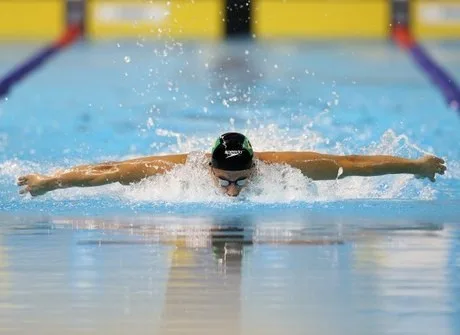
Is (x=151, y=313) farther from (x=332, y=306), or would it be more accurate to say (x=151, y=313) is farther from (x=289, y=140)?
(x=289, y=140)

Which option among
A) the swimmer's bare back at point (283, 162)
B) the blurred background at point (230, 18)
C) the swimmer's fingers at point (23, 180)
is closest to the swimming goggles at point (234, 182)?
the swimmer's bare back at point (283, 162)

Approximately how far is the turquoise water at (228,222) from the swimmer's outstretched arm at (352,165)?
9 centimetres

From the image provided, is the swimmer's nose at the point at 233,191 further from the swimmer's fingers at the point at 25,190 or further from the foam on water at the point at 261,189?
the swimmer's fingers at the point at 25,190

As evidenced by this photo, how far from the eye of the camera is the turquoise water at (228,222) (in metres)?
3.35

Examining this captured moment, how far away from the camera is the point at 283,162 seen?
5.21 meters

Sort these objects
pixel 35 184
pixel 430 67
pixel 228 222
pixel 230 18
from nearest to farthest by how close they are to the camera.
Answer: pixel 228 222
pixel 35 184
pixel 430 67
pixel 230 18

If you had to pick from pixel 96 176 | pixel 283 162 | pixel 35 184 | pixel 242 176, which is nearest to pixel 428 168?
pixel 283 162

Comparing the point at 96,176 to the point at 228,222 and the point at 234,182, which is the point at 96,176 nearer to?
the point at 234,182

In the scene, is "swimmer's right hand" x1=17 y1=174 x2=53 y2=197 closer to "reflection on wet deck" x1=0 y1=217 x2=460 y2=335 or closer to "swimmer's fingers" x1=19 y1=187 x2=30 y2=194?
"swimmer's fingers" x1=19 y1=187 x2=30 y2=194

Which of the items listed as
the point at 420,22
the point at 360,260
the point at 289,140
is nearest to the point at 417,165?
the point at 360,260

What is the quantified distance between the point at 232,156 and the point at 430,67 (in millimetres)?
5980

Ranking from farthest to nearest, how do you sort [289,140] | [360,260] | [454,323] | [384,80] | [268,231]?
[384,80], [289,140], [268,231], [360,260], [454,323]

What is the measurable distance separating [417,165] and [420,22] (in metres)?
8.56

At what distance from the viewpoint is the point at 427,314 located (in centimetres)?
330
